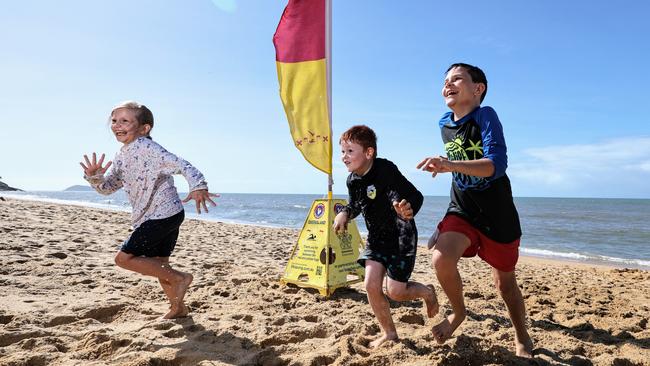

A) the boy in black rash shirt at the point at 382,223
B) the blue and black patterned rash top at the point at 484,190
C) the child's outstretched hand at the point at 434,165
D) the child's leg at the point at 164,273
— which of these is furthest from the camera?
the child's leg at the point at 164,273

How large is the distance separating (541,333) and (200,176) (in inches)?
112

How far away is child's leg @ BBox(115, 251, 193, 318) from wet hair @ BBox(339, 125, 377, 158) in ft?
5.61

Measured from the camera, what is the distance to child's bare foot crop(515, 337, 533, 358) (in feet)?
8.28

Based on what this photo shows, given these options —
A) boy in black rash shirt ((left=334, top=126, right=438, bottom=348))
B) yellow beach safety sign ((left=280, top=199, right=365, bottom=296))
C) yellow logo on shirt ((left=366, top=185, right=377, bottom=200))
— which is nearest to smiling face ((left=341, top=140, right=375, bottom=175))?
boy in black rash shirt ((left=334, top=126, right=438, bottom=348))

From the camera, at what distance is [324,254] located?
13.8 ft

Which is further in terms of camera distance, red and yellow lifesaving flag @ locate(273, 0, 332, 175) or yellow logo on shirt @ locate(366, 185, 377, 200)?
red and yellow lifesaving flag @ locate(273, 0, 332, 175)

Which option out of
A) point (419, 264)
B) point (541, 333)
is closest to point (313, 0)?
point (541, 333)

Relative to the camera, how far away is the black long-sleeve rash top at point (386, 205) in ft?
8.91

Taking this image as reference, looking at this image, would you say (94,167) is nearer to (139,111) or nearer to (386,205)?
(139,111)

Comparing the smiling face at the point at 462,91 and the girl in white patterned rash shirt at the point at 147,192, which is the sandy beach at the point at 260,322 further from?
the smiling face at the point at 462,91

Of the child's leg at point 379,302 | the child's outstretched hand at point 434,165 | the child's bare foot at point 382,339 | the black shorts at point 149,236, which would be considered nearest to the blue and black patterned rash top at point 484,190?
the child's outstretched hand at point 434,165

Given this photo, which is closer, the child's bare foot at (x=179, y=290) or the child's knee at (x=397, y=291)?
the child's knee at (x=397, y=291)

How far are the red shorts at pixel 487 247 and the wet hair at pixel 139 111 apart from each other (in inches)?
Result: 98.3

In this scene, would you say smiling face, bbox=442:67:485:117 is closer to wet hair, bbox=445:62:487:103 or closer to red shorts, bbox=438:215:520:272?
wet hair, bbox=445:62:487:103
